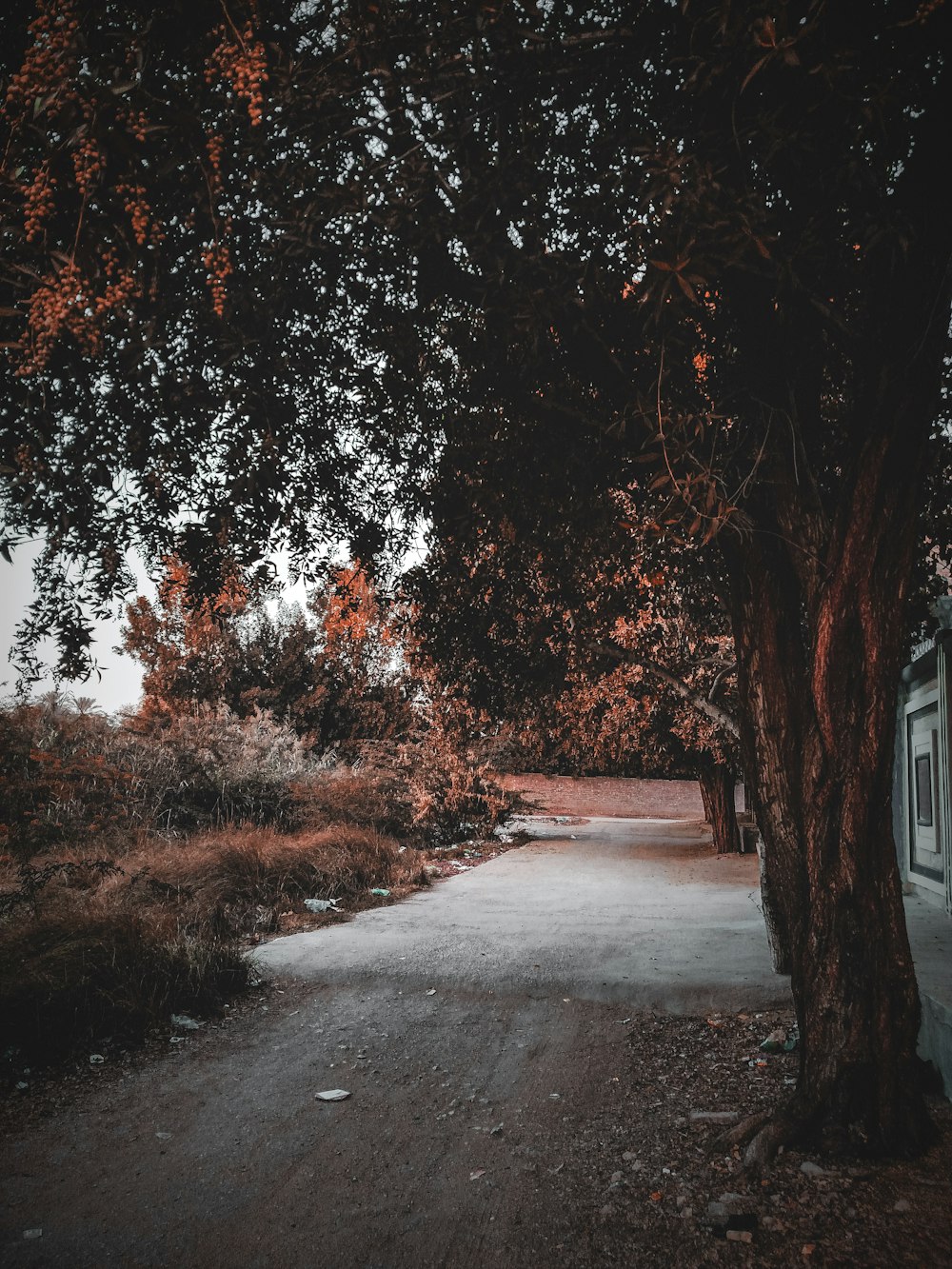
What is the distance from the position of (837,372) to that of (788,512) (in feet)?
6.89

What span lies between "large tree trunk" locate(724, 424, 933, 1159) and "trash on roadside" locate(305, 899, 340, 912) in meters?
7.78

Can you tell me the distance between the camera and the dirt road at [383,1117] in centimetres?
380

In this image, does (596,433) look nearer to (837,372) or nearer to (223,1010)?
(837,372)

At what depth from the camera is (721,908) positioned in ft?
39.2

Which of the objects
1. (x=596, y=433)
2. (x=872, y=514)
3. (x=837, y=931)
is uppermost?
(x=596, y=433)

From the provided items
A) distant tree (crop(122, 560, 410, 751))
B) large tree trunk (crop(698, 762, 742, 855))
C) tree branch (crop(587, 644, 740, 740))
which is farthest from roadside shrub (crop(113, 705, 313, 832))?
distant tree (crop(122, 560, 410, 751))

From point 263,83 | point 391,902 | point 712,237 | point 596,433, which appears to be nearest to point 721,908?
point 391,902

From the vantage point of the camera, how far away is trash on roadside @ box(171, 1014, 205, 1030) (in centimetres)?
662

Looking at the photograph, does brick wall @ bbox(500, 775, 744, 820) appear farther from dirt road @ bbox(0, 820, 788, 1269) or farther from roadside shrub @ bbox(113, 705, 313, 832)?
dirt road @ bbox(0, 820, 788, 1269)

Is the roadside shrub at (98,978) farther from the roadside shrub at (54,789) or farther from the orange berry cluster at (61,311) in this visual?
the orange berry cluster at (61,311)

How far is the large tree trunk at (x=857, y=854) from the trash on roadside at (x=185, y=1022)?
14.0ft

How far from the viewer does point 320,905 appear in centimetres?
1138

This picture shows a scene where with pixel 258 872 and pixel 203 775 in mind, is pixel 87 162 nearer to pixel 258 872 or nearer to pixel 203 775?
pixel 258 872

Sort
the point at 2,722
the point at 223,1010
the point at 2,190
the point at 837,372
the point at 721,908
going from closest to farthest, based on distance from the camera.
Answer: the point at 2,190, the point at 837,372, the point at 223,1010, the point at 2,722, the point at 721,908
